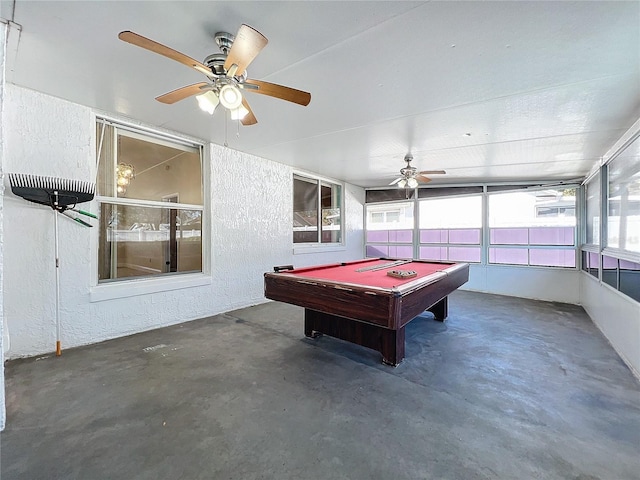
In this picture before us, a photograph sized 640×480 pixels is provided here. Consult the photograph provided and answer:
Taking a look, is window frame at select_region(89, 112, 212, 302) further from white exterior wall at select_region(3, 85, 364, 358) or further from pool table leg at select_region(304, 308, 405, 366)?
pool table leg at select_region(304, 308, 405, 366)

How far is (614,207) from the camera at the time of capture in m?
3.23

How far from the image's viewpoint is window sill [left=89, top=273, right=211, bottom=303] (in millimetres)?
2852

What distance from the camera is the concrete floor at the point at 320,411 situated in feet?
4.43

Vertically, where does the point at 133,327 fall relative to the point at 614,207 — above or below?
below

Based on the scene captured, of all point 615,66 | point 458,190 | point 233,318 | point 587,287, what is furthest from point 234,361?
point 458,190

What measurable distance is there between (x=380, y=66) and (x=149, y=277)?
3.32 metres

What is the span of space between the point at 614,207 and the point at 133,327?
5654 mm

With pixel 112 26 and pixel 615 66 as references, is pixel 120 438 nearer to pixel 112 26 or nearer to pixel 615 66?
pixel 112 26

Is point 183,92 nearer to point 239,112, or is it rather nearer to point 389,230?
point 239,112

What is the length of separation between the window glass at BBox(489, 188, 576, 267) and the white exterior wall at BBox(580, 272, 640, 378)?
1048 millimetres

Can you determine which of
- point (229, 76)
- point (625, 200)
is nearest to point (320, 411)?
point (229, 76)

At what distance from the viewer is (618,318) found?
276 cm

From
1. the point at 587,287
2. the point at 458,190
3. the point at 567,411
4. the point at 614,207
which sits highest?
the point at 458,190

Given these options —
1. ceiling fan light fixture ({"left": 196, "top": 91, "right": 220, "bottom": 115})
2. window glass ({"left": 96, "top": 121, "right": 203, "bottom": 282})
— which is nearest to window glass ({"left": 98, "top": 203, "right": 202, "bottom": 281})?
window glass ({"left": 96, "top": 121, "right": 203, "bottom": 282})
